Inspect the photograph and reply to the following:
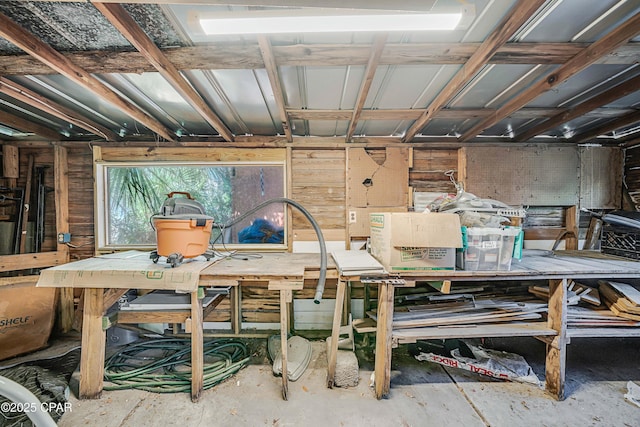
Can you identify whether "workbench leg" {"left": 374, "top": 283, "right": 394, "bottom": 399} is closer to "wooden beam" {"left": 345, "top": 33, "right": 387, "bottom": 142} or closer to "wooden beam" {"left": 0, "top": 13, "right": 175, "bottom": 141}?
"wooden beam" {"left": 345, "top": 33, "right": 387, "bottom": 142}

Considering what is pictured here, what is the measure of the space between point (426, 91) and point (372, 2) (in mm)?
1314

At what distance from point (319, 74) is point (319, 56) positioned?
0.90 feet

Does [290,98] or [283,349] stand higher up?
[290,98]

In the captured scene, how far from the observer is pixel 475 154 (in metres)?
2.89

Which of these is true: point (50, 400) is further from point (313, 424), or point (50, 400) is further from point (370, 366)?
point (370, 366)

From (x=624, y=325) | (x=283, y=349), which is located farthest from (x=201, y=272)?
(x=624, y=325)

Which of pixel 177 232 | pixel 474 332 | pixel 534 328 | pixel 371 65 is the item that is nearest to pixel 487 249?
pixel 474 332

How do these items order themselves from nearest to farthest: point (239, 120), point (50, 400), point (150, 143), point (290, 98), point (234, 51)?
point (234, 51) → point (50, 400) → point (290, 98) → point (239, 120) → point (150, 143)

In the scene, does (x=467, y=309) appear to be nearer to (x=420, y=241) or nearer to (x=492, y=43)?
(x=420, y=241)

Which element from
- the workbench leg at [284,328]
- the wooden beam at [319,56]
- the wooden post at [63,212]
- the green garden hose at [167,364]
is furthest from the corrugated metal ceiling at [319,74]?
the green garden hose at [167,364]

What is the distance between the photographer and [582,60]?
1.43m

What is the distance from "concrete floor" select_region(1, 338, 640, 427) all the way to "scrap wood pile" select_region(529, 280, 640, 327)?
1.80ft

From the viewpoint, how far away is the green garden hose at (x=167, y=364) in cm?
200

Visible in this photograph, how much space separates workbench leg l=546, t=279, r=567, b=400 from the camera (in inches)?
73.6
